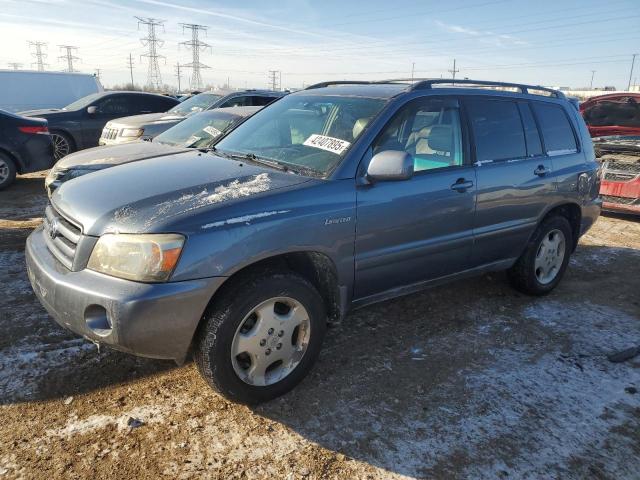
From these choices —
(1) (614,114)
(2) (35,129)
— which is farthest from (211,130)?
(1) (614,114)

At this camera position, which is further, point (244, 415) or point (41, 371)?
point (41, 371)

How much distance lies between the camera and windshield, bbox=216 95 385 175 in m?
3.12

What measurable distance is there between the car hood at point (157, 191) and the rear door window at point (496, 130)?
63.7 inches

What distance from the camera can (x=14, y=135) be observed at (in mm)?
7875

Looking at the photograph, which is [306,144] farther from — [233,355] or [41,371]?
[41,371]

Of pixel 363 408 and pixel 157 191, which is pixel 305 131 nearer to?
pixel 157 191

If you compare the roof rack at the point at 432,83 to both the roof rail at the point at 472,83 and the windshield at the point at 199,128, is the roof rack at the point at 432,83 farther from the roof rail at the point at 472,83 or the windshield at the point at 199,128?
the windshield at the point at 199,128

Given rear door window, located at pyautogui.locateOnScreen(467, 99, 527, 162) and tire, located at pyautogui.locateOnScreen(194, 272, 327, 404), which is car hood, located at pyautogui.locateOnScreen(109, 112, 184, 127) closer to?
rear door window, located at pyautogui.locateOnScreen(467, 99, 527, 162)

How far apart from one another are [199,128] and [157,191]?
186 inches

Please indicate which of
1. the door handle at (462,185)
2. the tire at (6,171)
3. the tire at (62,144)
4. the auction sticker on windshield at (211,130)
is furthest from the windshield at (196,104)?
the door handle at (462,185)

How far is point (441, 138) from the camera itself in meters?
3.61

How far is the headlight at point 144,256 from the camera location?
7.56ft

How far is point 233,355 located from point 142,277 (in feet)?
2.10

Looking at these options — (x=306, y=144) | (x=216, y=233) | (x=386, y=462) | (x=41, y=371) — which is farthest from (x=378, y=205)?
(x=41, y=371)
